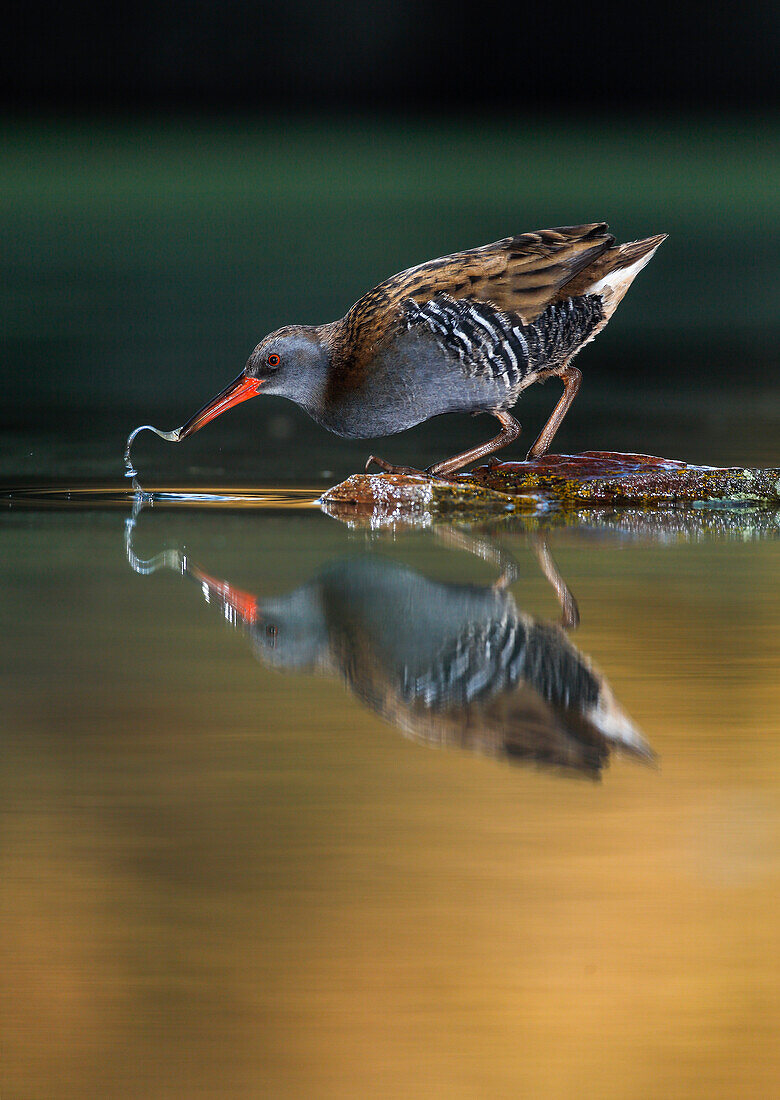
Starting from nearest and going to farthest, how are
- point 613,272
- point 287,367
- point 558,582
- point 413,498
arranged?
point 558,582 < point 413,498 < point 287,367 < point 613,272

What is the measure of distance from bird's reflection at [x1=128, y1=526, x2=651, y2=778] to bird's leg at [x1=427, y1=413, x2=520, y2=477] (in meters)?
2.02

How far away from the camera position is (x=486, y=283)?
8.39 metres

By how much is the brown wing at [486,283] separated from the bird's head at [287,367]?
0.40 feet

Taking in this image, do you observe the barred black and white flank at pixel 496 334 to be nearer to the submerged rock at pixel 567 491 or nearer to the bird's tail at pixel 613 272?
the bird's tail at pixel 613 272

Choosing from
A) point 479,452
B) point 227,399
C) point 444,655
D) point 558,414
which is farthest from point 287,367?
point 444,655

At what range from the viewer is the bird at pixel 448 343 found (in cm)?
833

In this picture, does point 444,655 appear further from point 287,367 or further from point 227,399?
point 227,399

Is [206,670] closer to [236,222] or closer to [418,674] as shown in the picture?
[418,674]

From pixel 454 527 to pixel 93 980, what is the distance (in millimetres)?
4611

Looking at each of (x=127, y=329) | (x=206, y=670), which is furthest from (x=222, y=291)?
(x=206, y=670)

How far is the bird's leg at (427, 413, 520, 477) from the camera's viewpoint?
8.58 m

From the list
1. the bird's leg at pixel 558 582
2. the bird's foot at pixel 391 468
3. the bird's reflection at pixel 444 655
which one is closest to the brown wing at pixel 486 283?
the bird's foot at pixel 391 468

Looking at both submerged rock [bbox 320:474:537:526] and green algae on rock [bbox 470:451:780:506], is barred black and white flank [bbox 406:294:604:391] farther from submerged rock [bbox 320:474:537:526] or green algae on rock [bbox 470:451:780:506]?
submerged rock [bbox 320:474:537:526]

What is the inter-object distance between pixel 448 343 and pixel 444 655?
11.3 feet
